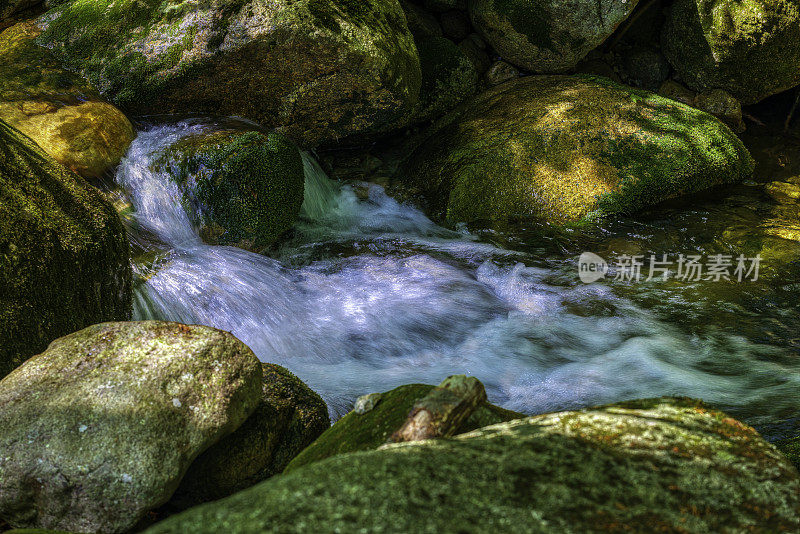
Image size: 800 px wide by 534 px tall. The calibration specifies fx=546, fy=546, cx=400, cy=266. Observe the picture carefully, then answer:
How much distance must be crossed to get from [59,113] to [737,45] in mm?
8406

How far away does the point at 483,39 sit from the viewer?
7984 millimetres

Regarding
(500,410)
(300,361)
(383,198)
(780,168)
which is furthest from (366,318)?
(780,168)

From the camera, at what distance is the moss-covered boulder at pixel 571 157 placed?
607 centimetres

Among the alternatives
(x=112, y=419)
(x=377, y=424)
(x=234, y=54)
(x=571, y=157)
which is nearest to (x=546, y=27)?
(x=571, y=157)

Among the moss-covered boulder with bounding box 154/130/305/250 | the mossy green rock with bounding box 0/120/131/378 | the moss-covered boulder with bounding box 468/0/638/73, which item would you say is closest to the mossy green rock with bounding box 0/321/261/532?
the mossy green rock with bounding box 0/120/131/378

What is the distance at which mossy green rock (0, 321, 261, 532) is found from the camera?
2.20m

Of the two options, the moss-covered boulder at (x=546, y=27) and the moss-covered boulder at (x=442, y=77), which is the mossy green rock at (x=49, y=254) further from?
the moss-covered boulder at (x=546, y=27)

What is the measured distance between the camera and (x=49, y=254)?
3.06 m

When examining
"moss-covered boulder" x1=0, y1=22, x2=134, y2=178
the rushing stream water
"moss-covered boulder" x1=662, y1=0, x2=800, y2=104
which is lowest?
the rushing stream water

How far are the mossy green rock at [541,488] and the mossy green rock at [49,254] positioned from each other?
2285mm

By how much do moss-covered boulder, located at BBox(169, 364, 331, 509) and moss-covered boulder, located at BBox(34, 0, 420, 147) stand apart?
3.67 metres

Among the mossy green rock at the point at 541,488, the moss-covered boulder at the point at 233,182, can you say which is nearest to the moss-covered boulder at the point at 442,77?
the moss-covered boulder at the point at 233,182
